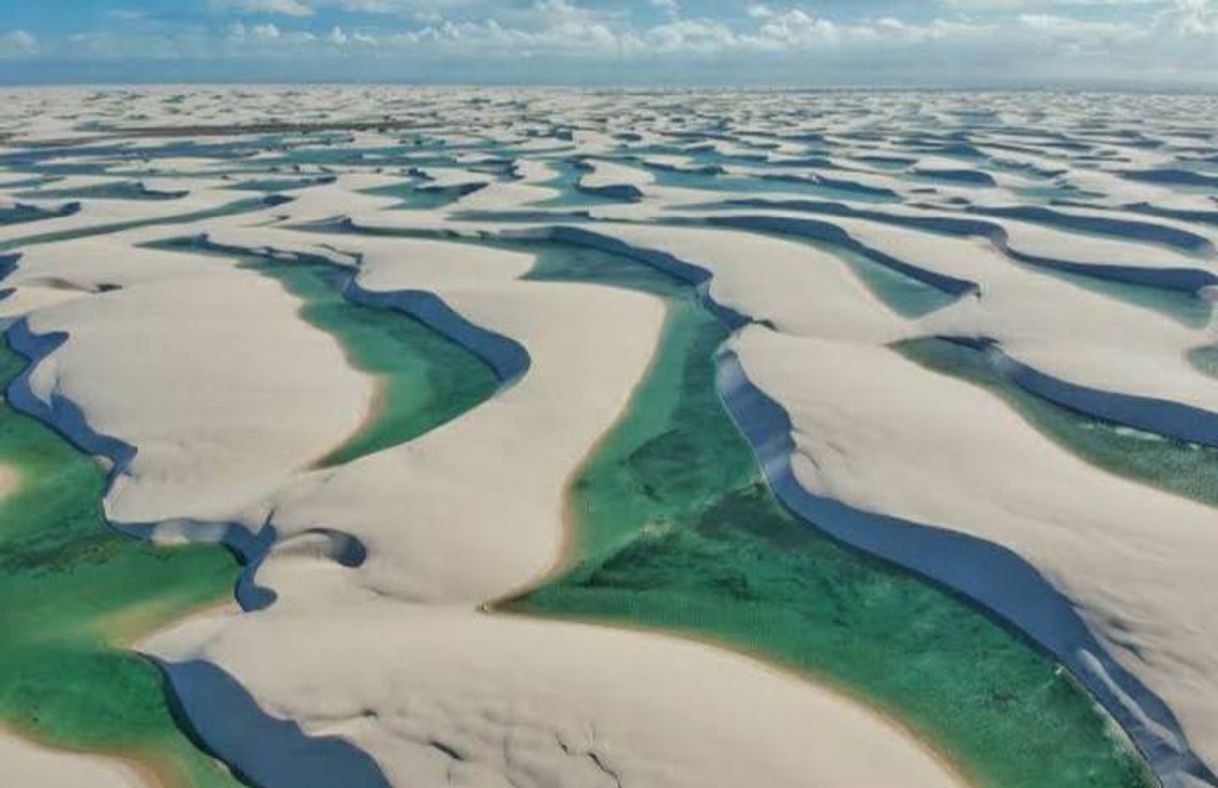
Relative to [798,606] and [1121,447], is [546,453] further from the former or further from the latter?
[1121,447]

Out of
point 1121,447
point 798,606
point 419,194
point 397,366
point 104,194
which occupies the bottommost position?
point 104,194

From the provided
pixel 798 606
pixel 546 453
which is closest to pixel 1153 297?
pixel 546 453

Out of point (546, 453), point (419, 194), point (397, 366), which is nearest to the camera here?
point (546, 453)

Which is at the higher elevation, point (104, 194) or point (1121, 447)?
point (1121, 447)

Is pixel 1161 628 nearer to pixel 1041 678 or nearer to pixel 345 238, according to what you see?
pixel 1041 678

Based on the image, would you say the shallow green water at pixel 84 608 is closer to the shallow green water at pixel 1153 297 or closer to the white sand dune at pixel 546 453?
the white sand dune at pixel 546 453

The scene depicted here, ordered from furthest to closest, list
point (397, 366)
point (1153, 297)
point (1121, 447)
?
point (1153, 297)
point (397, 366)
point (1121, 447)
